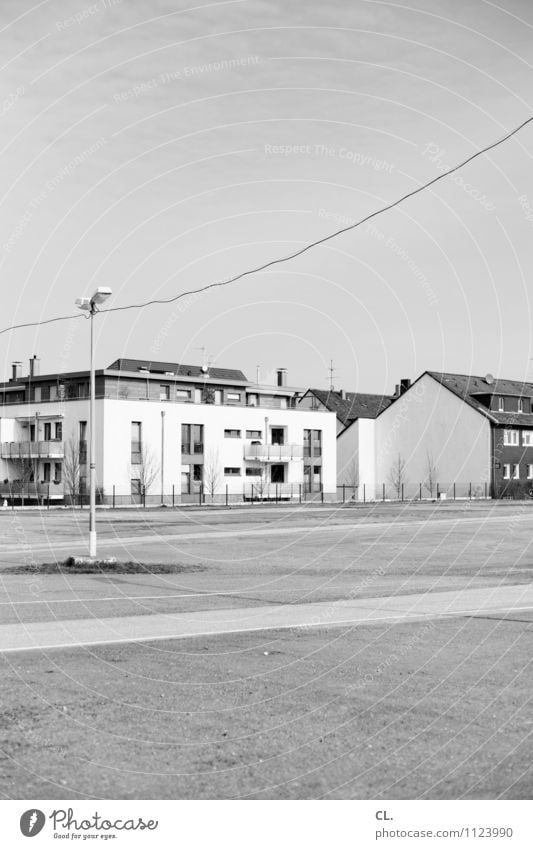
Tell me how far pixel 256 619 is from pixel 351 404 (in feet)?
302

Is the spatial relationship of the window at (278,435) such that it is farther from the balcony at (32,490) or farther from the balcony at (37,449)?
the balcony at (32,490)

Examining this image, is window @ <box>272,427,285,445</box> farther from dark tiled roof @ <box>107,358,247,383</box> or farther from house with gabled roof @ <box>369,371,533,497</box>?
house with gabled roof @ <box>369,371,533,497</box>

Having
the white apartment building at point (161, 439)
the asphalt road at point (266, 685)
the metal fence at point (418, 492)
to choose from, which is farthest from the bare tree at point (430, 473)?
the asphalt road at point (266, 685)

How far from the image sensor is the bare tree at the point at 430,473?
87.7 m

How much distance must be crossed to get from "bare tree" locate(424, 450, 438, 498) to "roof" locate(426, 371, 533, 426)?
624 cm

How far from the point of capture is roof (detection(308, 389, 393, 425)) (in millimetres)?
102188

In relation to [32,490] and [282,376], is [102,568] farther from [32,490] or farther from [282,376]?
[282,376]

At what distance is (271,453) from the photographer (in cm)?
8731

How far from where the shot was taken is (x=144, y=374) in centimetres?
8106

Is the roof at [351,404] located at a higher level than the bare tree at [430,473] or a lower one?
higher

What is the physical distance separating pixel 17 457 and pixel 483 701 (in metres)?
74.6

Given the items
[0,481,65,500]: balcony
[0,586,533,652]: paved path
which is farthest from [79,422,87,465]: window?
[0,586,533,652]: paved path

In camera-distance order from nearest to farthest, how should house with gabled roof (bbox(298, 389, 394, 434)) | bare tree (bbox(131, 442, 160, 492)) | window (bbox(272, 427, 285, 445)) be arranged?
bare tree (bbox(131, 442, 160, 492)), window (bbox(272, 427, 285, 445)), house with gabled roof (bbox(298, 389, 394, 434))

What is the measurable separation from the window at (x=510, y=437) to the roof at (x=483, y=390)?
99cm
